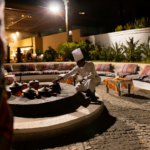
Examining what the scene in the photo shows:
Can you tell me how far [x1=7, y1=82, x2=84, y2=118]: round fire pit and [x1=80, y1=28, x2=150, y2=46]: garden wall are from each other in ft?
24.1

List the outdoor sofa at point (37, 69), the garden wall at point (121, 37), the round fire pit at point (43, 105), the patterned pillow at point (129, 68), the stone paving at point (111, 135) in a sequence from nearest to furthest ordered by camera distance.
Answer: the stone paving at point (111, 135)
the round fire pit at point (43, 105)
the patterned pillow at point (129, 68)
the outdoor sofa at point (37, 69)
the garden wall at point (121, 37)

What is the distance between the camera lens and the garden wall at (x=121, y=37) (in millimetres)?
9828

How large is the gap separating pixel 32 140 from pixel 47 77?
669cm

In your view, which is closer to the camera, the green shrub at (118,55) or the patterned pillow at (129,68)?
the patterned pillow at (129,68)

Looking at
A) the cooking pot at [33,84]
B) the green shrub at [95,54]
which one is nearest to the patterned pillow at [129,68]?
the green shrub at [95,54]

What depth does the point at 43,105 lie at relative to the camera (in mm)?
3754

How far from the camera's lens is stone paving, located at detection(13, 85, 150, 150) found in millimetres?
2822

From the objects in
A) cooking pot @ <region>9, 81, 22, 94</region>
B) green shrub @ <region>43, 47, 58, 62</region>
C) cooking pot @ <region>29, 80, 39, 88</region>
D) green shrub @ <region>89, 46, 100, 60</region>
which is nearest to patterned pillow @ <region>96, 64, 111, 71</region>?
green shrub @ <region>89, 46, 100, 60</region>

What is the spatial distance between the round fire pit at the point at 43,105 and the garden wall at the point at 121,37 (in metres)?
7.34

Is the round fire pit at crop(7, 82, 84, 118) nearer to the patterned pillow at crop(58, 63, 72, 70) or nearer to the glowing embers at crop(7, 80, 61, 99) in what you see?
the glowing embers at crop(7, 80, 61, 99)

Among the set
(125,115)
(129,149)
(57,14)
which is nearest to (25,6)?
(57,14)

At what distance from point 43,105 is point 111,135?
5.10 ft

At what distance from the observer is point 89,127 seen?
3.54 meters

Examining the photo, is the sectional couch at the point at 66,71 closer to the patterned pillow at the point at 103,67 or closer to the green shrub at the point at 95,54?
the patterned pillow at the point at 103,67
